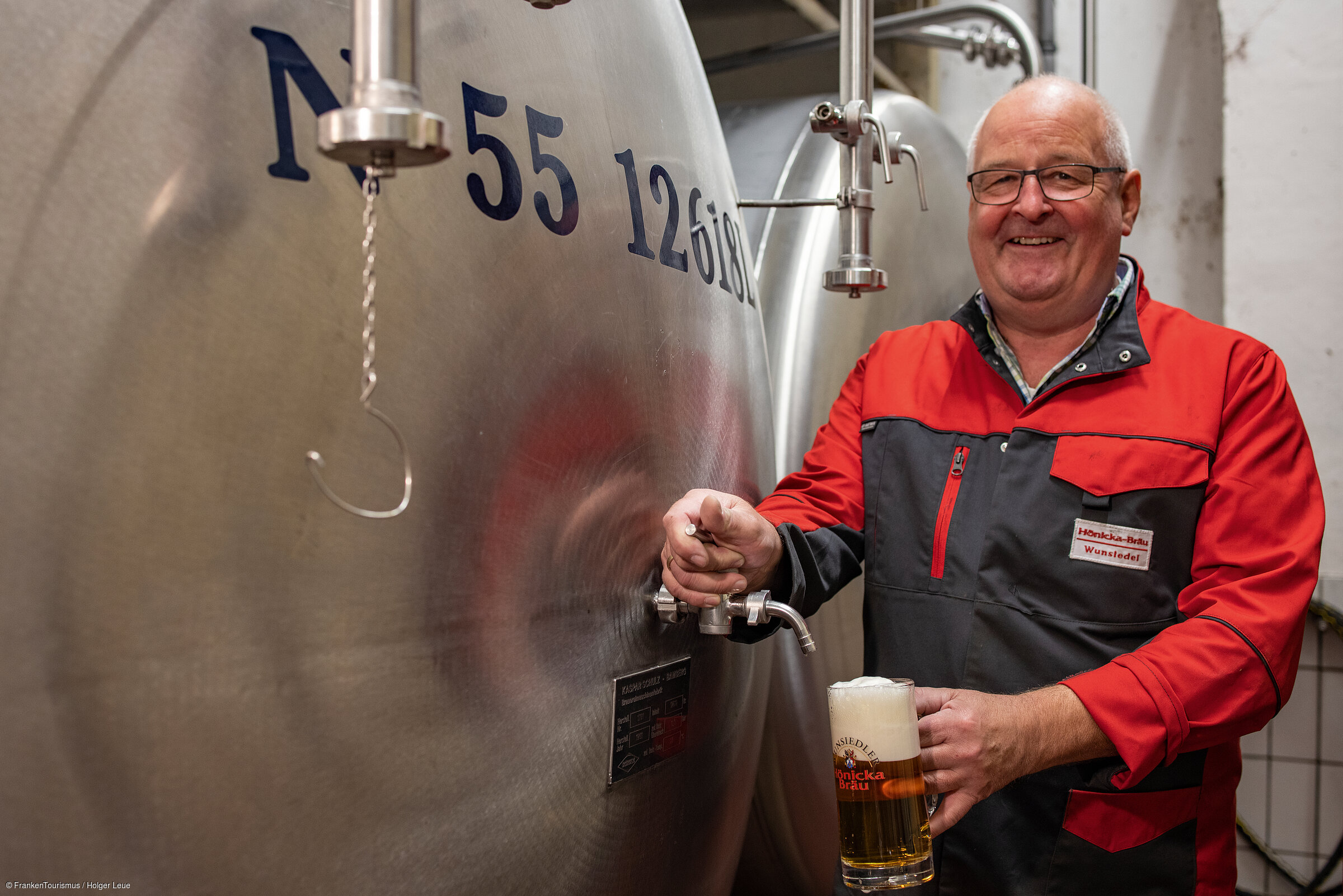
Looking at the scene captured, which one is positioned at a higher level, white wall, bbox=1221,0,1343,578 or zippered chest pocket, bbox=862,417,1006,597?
white wall, bbox=1221,0,1343,578

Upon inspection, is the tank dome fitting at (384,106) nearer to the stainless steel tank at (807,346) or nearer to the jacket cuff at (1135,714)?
the jacket cuff at (1135,714)

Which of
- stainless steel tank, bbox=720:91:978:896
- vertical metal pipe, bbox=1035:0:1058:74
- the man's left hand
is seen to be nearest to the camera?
the man's left hand

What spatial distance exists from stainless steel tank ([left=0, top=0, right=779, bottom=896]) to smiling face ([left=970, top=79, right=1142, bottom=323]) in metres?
0.60

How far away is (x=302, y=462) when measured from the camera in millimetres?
695

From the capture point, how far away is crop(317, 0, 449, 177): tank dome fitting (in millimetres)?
527

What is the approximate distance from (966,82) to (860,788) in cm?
317

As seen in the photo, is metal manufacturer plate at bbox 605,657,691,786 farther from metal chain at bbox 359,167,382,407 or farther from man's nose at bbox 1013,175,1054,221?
man's nose at bbox 1013,175,1054,221

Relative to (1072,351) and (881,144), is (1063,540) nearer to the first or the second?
(1072,351)

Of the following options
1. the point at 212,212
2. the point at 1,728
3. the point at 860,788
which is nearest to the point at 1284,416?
the point at 860,788

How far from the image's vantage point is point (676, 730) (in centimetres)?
111

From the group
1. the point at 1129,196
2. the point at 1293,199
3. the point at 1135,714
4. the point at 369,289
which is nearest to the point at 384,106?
the point at 369,289

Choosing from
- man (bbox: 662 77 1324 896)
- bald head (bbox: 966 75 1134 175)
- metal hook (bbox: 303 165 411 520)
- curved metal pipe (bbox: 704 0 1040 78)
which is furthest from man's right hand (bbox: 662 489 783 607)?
curved metal pipe (bbox: 704 0 1040 78)

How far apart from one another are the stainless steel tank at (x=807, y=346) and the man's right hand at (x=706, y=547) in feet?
1.87

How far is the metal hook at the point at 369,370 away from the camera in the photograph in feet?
2.25
